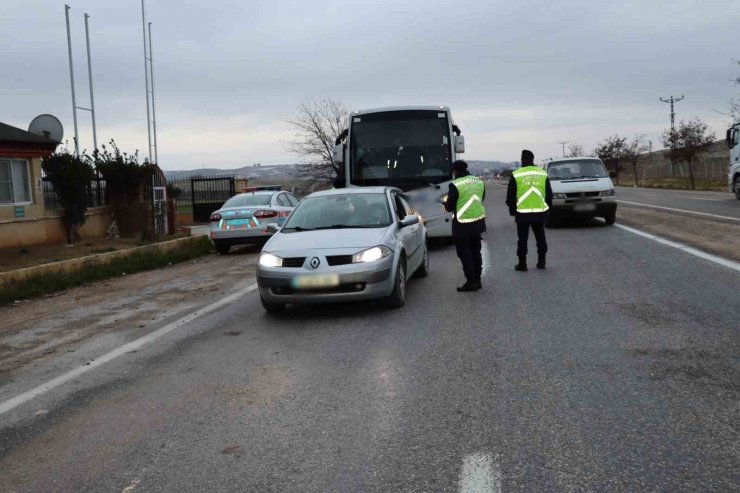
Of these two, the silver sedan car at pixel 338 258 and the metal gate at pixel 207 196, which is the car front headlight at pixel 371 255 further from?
the metal gate at pixel 207 196

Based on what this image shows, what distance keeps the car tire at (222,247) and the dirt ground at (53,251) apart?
7.17 feet

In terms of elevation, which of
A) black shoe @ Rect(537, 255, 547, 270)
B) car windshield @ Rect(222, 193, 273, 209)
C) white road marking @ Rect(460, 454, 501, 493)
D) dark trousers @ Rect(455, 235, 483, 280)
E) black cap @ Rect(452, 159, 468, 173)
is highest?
black cap @ Rect(452, 159, 468, 173)

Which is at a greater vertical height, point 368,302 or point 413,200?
point 413,200

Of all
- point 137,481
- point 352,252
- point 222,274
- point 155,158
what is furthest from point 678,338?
point 155,158

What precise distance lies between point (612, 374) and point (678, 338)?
137 cm

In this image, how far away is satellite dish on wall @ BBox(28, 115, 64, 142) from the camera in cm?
1844

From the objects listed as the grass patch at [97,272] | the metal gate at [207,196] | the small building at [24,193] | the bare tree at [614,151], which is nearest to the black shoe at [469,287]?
the grass patch at [97,272]

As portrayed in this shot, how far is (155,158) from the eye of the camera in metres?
30.1

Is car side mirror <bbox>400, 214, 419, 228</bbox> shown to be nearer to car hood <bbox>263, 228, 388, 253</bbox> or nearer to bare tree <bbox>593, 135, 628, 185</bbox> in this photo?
car hood <bbox>263, 228, 388, 253</bbox>

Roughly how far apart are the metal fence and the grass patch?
3682 millimetres

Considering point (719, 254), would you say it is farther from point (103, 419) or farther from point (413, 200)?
point (103, 419)

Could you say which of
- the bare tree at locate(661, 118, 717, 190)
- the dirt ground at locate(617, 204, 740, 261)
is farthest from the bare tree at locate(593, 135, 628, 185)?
the dirt ground at locate(617, 204, 740, 261)

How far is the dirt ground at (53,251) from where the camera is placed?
45.6ft

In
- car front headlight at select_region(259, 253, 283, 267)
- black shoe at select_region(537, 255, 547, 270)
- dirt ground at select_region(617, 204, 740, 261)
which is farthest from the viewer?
dirt ground at select_region(617, 204, 740, 261)
